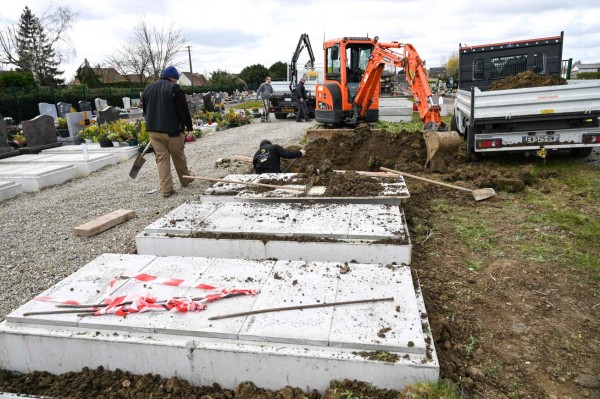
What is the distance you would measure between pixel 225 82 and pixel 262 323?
162 ft

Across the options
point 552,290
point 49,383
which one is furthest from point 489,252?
point 49,383

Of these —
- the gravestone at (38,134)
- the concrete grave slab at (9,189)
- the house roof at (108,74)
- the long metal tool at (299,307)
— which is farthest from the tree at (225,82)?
the long metal tool at (299,307)

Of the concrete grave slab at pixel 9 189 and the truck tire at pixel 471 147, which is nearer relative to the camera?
the concrete grave slab at pixel 9 189

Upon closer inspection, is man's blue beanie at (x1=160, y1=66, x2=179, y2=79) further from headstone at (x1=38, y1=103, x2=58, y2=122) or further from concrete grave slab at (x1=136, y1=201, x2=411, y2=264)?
headstone at (x1=38, y1=103, x2=58, y2=122)

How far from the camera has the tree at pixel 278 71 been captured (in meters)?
47.3

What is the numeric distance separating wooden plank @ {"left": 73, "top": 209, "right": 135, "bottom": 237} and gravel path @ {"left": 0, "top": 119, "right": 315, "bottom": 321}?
0.08 metres

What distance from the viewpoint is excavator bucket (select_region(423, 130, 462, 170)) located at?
24.9ft

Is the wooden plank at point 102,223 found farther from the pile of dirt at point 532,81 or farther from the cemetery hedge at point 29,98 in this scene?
the cemetery hedge at point 29,98

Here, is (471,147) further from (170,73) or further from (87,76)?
(87,76)

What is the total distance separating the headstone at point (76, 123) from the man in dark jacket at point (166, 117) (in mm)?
7368

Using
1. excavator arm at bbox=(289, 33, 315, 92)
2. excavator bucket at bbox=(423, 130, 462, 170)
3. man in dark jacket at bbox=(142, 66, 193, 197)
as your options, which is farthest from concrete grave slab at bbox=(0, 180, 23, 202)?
excavator arm at bbox=(289, 33, 315, 92)

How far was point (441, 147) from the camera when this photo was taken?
759 centimetres

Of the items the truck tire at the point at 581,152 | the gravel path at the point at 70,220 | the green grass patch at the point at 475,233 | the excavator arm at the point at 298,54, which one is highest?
the excavator arm at the point at 298,54

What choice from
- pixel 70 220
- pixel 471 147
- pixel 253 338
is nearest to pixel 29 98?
pixel 70 220
